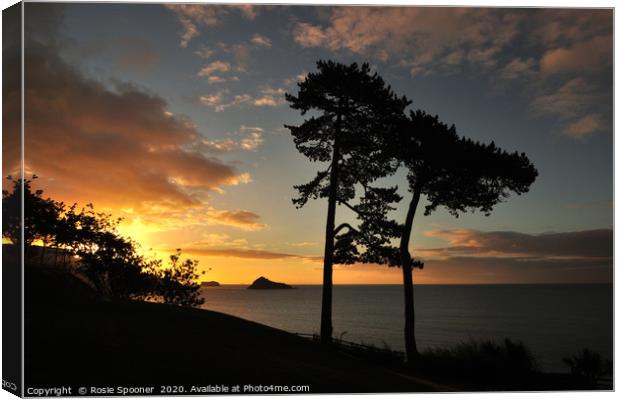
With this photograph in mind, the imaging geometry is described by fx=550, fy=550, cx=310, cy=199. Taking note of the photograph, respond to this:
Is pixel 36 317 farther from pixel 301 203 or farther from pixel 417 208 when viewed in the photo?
pixel 417 208

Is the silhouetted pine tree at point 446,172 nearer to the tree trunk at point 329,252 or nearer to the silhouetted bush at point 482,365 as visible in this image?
the silhouetted bush at point 482,365

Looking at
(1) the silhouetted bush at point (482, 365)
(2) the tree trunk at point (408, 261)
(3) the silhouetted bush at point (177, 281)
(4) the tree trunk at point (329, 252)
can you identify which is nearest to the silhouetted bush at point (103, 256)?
(3) the silhouetted bush at point (177, 281)

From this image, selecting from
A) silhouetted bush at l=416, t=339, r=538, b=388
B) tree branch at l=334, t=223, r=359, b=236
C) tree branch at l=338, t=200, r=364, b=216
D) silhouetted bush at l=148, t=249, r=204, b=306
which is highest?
tree branch at l=338, t=200, r=364, b=216

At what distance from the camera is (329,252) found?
61.5 ft

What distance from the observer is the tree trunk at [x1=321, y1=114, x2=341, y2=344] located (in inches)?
722

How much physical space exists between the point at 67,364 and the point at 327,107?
11.9 m

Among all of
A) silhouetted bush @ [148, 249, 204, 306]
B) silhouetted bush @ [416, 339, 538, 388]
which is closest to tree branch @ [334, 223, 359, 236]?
silhouetted bush @ [416, 339, 538, 388]

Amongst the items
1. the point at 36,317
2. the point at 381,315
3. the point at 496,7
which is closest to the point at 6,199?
the point at 36,317

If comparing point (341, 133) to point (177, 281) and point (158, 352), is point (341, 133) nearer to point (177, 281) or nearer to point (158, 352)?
point (158, 352)

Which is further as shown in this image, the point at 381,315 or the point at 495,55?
the point at 381,315

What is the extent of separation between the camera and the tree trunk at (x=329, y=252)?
Answer: 18344 mm

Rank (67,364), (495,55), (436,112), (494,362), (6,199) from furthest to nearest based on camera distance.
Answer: (436,112)
(494,362)
(495,55)
(6,199)
(67,364)

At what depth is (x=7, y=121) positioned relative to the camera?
11.4 metres

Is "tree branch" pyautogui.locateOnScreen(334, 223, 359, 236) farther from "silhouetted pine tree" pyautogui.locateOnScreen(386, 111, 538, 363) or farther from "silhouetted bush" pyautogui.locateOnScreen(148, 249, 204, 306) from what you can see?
"silhouetted bush" pyautogui.locateOnScreen(148, 249, 204, 306)
